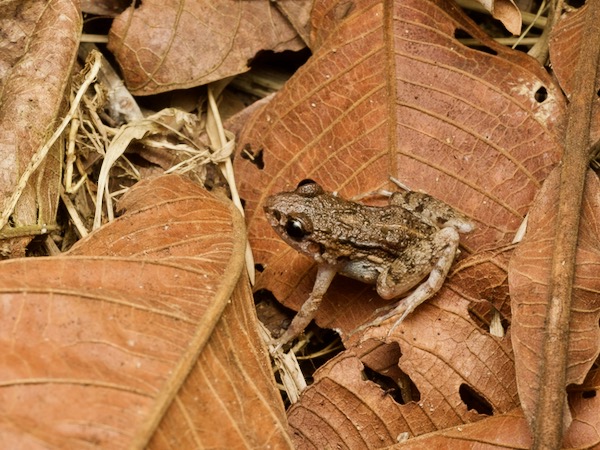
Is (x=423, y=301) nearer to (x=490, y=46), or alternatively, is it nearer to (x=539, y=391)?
(x=539, y=391)

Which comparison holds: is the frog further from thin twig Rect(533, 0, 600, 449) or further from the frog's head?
thin twig Rect(533, 0, 600, 449)

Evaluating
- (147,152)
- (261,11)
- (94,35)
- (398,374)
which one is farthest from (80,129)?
(398,374)

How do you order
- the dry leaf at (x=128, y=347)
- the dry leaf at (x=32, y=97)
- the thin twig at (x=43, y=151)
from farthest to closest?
the dry leaf at (x=32, y=97)
the thin twig at (x=43, y=151)
the dry leaf at (x=128, y=347)

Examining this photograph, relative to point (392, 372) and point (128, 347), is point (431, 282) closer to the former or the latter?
point (392, 372)

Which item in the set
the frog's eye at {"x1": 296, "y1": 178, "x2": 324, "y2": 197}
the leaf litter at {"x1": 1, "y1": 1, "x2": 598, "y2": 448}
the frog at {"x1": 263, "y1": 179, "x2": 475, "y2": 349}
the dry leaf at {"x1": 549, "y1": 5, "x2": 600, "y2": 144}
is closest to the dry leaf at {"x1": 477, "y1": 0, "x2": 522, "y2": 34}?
the leaf litter at {"x1": 1, "y1": 1, "x2": 598, "y2": 448}

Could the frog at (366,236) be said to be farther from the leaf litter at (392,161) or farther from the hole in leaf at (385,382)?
the hole in leaf at (385,382)

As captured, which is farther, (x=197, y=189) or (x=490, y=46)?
(x=490, y=46)

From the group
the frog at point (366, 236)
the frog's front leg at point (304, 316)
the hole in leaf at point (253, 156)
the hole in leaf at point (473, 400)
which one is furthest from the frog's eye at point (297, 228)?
the hole in leaf at point (473, 400)
